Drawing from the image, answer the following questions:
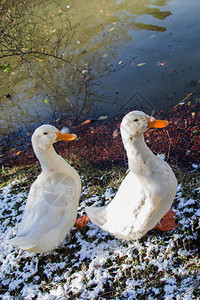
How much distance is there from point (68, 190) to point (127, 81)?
11.8 ft

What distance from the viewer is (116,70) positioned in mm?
5926

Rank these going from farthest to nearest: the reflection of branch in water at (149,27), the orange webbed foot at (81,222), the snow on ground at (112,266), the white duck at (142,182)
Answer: the reflection of branch in water at (149,27) < the orange webbed foot at (81,222) < the snow on ground at (112,266) < the white duck at (142,182)

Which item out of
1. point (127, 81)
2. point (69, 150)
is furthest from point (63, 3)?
point (69, 150)

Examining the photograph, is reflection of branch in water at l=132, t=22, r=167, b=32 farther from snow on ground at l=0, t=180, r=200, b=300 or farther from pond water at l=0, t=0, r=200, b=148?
snow on ground at l=0, t=180, r=200, b=300

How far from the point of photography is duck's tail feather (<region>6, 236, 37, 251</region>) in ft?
8.23

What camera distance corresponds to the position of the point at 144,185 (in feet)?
7.43

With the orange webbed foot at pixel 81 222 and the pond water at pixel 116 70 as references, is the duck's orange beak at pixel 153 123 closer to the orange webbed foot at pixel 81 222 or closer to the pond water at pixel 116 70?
the orange webbed foot at pixel 81 222

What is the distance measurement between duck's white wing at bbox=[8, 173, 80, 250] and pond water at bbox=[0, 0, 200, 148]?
2607mm

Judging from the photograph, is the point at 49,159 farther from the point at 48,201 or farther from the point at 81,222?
the point at 81,222

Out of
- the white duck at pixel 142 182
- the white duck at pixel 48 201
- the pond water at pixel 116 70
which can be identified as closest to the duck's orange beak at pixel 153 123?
the white duck at pixel 142 182

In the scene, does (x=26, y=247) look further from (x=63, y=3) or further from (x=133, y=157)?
(x=63, y=3)

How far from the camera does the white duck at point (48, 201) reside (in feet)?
8.43

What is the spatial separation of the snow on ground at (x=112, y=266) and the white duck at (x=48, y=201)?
306mm

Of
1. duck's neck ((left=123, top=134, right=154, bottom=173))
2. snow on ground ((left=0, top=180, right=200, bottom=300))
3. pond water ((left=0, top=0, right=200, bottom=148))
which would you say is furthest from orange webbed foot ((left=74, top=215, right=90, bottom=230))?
pond water ((left=0, top=0, right=200, bottom=148))
